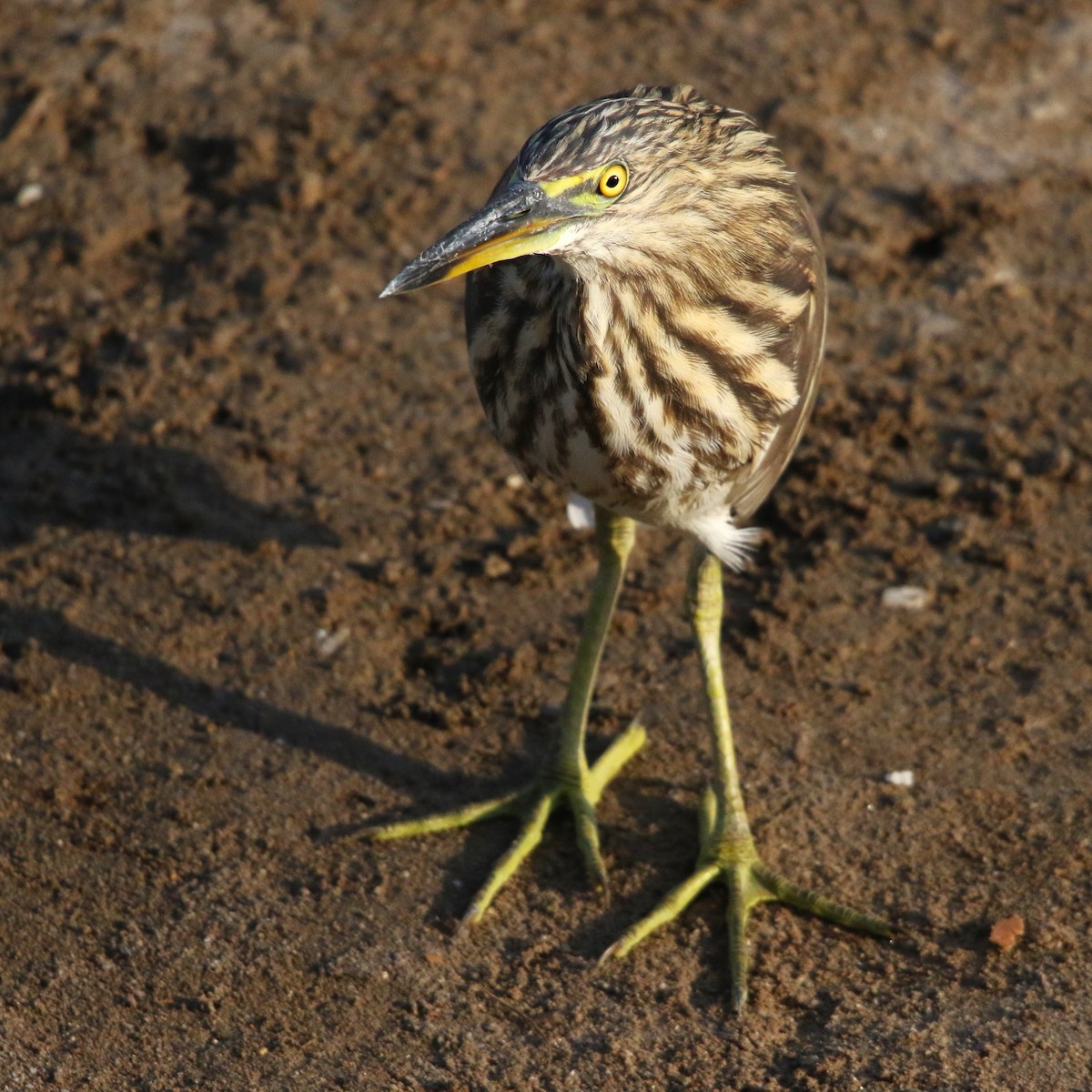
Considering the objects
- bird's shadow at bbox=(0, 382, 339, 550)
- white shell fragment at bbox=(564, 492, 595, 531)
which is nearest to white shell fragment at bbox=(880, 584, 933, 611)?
white shell fragment at bbox=(564, 492, 595, 531)

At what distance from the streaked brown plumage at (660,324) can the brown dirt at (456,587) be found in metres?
1.09

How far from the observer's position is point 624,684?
5.09 meters

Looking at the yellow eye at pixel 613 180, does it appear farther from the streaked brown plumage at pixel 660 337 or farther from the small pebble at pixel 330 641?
the small pebble at pixel 330 641

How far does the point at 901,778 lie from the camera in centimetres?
470

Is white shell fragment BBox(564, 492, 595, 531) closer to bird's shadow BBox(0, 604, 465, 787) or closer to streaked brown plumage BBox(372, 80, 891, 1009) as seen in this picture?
streaked brown plumage BBox(372, 80, 891, 1009)

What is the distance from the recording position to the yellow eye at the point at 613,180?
11.7 feet

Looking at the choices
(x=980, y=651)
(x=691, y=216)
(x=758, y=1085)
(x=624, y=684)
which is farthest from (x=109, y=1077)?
(x=980, y=651)

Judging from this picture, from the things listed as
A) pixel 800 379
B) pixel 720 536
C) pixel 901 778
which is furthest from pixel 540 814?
pixel 800 379

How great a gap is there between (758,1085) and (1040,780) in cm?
139

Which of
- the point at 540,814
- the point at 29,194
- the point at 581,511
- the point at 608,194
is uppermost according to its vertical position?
the point at 608,194

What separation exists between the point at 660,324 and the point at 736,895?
1.61m

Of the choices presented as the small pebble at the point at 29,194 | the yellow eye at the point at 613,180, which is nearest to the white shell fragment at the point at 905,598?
the yellow eye at the point at 613,180

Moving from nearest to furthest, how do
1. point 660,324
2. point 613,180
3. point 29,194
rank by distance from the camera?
point 613,180, point 660,324, point 29,194

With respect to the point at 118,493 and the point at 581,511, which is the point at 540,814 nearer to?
the point at 581,511
